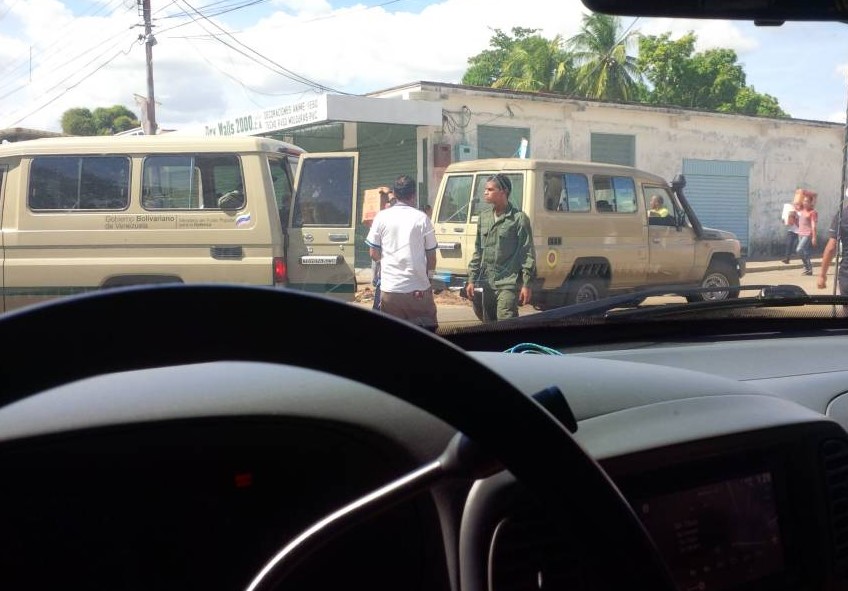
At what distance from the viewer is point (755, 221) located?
1731 cm

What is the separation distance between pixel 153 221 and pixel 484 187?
3406 mm

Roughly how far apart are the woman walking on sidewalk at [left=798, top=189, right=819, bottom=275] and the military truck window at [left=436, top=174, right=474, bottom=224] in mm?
3597

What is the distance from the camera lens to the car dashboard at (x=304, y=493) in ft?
4.18

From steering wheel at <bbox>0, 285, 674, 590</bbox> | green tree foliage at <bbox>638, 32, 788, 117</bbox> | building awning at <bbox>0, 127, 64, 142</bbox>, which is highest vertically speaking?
green tree foliage at <bbox>638, 32, 788, 117</bbox>

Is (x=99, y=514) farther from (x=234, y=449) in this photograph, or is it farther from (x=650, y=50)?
(x=650, y=50)

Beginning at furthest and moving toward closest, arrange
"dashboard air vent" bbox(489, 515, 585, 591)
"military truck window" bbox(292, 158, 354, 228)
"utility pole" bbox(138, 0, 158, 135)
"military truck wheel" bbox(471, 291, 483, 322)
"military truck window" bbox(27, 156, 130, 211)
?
"utility pole" bbox(138, 0, 158, 135) → "military truck window" bbox(292, 158, 354, 228) → "military truck window" bbox(27, 156, 130, 211) → "military truck wheel" bbox(471, 291, 483, 322) → "dashboard air vent" bbox(489, 515, 585, 591)

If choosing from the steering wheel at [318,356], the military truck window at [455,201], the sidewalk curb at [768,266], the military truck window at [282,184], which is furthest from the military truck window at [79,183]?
the steering wheel at [318,356]

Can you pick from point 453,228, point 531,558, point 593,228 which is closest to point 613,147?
point 593,228

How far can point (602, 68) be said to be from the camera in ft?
53.9

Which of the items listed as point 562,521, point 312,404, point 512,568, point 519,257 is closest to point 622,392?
point 512,568

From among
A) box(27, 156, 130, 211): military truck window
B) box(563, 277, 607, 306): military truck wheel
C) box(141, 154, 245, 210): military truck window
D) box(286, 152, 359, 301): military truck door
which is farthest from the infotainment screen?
box(27, 156, 130, 211): military truck window

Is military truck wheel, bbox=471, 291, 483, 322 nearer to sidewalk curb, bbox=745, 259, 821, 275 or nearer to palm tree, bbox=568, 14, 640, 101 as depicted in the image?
sidewalk curb, bbox=745, 259, 821, 275

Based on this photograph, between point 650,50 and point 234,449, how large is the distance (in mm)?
13522

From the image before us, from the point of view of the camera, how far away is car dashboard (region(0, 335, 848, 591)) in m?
1.28
